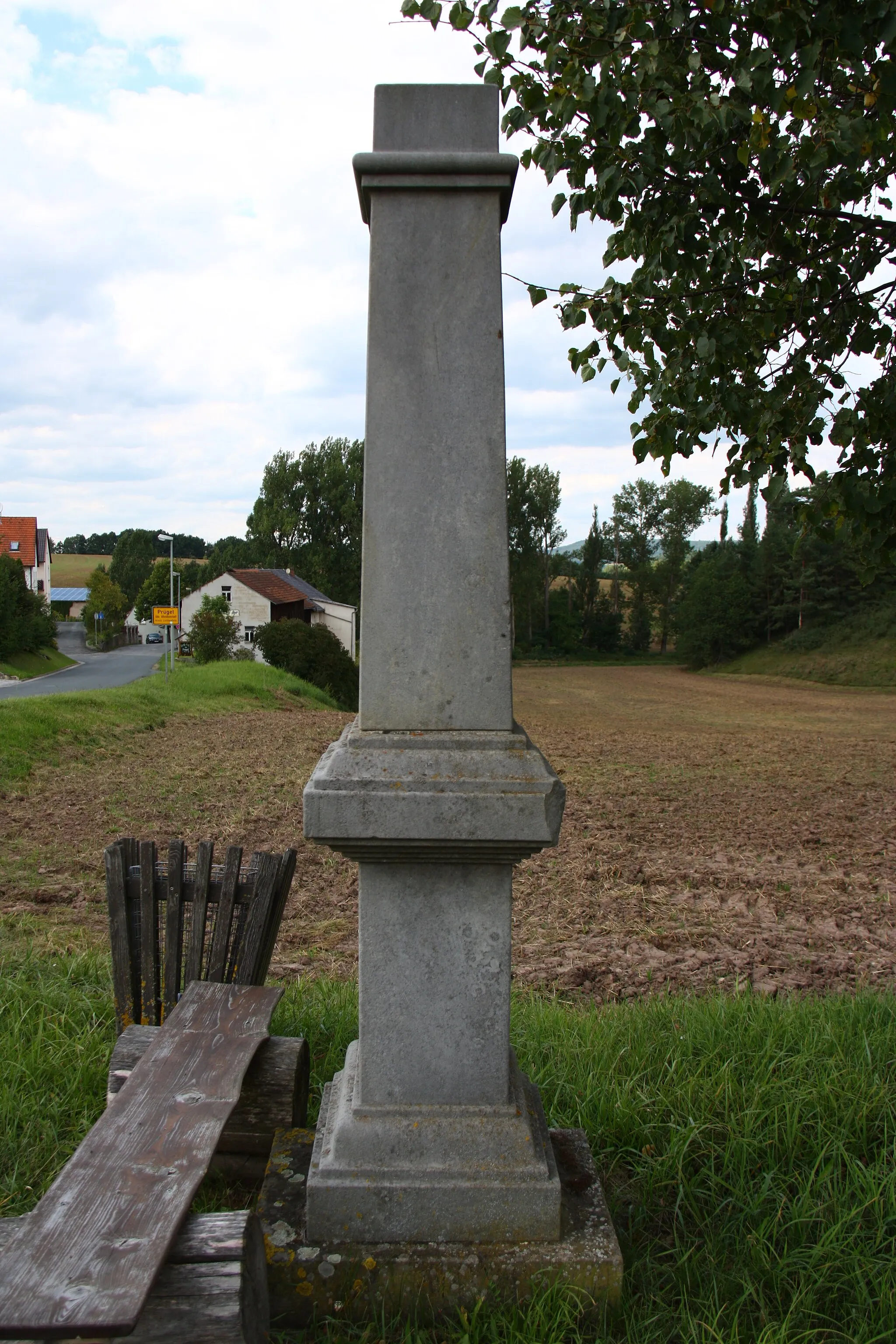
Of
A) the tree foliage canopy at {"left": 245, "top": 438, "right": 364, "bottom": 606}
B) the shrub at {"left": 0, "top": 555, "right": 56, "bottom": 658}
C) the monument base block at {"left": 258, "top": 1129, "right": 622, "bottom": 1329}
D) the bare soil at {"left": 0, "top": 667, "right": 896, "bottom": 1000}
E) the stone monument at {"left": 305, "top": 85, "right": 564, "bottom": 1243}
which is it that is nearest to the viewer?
the monument base block at {"left": 258, "top": 1129, "right": 622, "bottom": 1329}

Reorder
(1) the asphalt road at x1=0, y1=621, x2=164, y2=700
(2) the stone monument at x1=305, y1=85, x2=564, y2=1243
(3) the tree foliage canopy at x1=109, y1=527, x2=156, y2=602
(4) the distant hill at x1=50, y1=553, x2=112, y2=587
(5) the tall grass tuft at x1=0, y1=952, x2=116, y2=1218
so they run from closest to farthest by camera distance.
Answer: (2) the stone monument at x1=305, y1=85, x2=564, y2=1243
(5) the tall grass tuft at x1=0, y1=952, x2=116, y2=1218
(1) the asphalt road at x1=0, y1=621, x2=164, y2=700
(3) the tree foliage canopy at x1=109, y1=527, x2=156, y2=602
(4) the distant hill at x1=50, y1=553, x2=112, y2=587

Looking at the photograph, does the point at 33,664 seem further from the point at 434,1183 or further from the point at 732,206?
the point at 434,1183

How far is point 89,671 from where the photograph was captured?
39.4 meters

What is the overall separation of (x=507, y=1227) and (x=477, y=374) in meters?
2.01

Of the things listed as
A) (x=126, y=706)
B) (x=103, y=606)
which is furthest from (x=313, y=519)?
(x=126, y=706)

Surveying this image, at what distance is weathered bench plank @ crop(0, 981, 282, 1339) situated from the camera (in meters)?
1.46

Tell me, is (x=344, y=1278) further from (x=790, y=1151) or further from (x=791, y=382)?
(x=791, y=382)

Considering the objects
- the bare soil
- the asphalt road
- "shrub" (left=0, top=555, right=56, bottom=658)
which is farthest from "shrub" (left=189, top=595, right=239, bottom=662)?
the bare soil

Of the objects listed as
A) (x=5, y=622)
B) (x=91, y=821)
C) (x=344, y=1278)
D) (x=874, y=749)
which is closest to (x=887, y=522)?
(x=344, y=1278)

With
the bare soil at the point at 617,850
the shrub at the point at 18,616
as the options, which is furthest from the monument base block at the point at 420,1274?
the shrub at the point at 18,616

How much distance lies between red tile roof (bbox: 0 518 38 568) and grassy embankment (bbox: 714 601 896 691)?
1870 inches

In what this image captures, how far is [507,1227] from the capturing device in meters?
2.14

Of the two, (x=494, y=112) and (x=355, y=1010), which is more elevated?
(x=494, y=112)

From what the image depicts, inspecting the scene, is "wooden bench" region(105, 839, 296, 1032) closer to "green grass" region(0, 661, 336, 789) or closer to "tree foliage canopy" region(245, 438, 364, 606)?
"green grass" region(0, 661, 336, 789)
